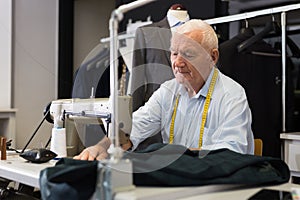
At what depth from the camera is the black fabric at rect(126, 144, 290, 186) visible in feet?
3.05

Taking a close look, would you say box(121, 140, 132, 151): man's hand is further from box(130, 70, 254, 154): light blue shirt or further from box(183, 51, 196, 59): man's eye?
box(183, 51, 196, 59): man's eye

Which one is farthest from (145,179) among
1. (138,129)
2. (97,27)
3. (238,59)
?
(97,27)

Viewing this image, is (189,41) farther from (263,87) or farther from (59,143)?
(263,87)

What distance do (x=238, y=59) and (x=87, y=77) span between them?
36.3 inches

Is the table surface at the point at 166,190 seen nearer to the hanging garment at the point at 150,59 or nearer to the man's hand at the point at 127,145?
the man's hand at the point at 127,145

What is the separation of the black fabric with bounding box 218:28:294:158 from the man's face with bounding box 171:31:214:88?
93 centimetres

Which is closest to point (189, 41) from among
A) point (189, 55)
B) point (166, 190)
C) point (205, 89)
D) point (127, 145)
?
point (189, 55)

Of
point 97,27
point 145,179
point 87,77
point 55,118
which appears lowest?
point 145,179

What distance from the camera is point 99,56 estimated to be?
2738 mm

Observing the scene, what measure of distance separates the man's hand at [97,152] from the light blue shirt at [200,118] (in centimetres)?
18

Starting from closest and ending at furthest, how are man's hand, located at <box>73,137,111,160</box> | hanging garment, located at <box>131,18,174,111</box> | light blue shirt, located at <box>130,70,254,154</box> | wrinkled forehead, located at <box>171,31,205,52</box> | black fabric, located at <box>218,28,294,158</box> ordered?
man's hand, located at <box>73,137,111,160</box> < light blue shirt, located at <box>130,70,254,154</box> < wrinkled forehead, located at <box>171,31,205,52</box> < hanging garment, located at <box>131,18,174,111</box> < black fabric, located at <box>218,28,294,158</box>

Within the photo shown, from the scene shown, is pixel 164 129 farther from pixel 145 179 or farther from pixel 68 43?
pixel 68 43

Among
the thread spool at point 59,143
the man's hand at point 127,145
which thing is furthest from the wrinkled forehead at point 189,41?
the thread spool at point 59,143

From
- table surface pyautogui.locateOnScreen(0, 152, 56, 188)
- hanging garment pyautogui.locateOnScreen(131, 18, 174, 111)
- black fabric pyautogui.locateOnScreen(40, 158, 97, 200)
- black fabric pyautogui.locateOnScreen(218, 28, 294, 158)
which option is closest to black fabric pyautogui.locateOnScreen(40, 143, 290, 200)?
black fabric pyautogui.locateOnScreen(40, 158, 97, 200)
